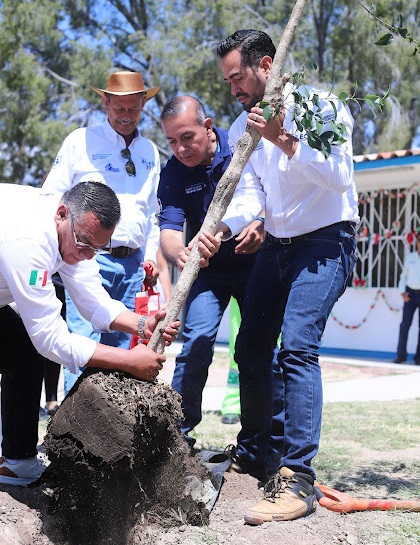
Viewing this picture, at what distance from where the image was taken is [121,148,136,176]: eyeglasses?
4.93 metres

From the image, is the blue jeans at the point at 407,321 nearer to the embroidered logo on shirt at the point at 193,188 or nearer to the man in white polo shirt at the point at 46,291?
the embroidered logo on shirt at the point at 193,188

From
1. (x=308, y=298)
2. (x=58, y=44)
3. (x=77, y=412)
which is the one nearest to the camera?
(x=77, y=412)

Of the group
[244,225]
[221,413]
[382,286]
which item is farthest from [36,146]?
[244,225]

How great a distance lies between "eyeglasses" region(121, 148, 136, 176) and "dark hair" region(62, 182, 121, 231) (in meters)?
1.53

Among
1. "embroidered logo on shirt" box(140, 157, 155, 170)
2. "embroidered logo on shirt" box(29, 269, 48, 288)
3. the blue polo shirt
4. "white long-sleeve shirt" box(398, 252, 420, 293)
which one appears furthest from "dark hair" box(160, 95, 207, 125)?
"white long-sleeve shirt" box(398, 252, 420, 293)

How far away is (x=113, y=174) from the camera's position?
488 centimetres

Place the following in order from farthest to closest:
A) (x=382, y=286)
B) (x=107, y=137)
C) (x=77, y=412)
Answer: (x=382, y=286), (x=107, y=137), (x=77, y=412)

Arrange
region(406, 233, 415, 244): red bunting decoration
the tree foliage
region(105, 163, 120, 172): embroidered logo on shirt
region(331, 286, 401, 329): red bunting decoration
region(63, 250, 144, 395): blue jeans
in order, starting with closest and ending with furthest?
region(63, 250, 144, 395): blue jeans → region(105, 163, 120, 172): embroidered logo on shirt → region(406, 233, 415, 244): red bunting decoration → region(331, 286, 401, 329): red bunting decoration → the tree foliage

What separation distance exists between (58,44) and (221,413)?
52.2 ft

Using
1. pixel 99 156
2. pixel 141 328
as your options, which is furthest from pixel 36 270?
pixel 99 156

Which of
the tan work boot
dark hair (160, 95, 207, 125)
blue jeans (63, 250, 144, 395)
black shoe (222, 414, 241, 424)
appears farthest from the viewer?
black shoe (222, 414, 241, 424)

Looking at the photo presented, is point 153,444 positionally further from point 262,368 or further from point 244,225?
point 244,225

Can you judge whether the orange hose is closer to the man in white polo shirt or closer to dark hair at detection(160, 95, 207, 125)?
the man in white polo shirt

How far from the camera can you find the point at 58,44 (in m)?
20.3
